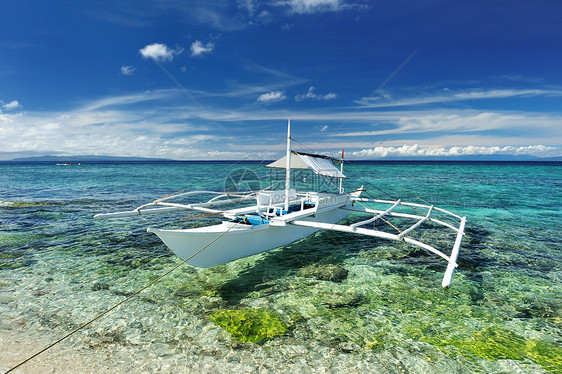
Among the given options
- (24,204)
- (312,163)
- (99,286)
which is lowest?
(99,286)

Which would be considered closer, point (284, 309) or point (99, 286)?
point (284, 309)

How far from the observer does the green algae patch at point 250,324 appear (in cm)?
535

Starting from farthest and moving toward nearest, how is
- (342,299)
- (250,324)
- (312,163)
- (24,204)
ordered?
(24,204), (312,163), (342,299), (250,324)

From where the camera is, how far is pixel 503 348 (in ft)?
17.0

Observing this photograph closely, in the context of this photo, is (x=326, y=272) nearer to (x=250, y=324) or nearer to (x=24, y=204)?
(x=250, y=324)

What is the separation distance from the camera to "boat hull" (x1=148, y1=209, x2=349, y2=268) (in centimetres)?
657

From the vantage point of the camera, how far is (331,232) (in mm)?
13352

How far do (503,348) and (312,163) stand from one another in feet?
25.7

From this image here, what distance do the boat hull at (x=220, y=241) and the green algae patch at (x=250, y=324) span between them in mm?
1618

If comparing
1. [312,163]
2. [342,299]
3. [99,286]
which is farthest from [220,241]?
[312,163]

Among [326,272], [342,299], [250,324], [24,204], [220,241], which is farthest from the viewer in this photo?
[24,204]

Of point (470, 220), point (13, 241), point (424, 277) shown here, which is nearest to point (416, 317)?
point (424, 277)

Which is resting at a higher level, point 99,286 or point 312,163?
point 312,163

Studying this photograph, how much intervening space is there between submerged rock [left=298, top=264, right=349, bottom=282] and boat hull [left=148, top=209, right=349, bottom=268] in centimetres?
145
